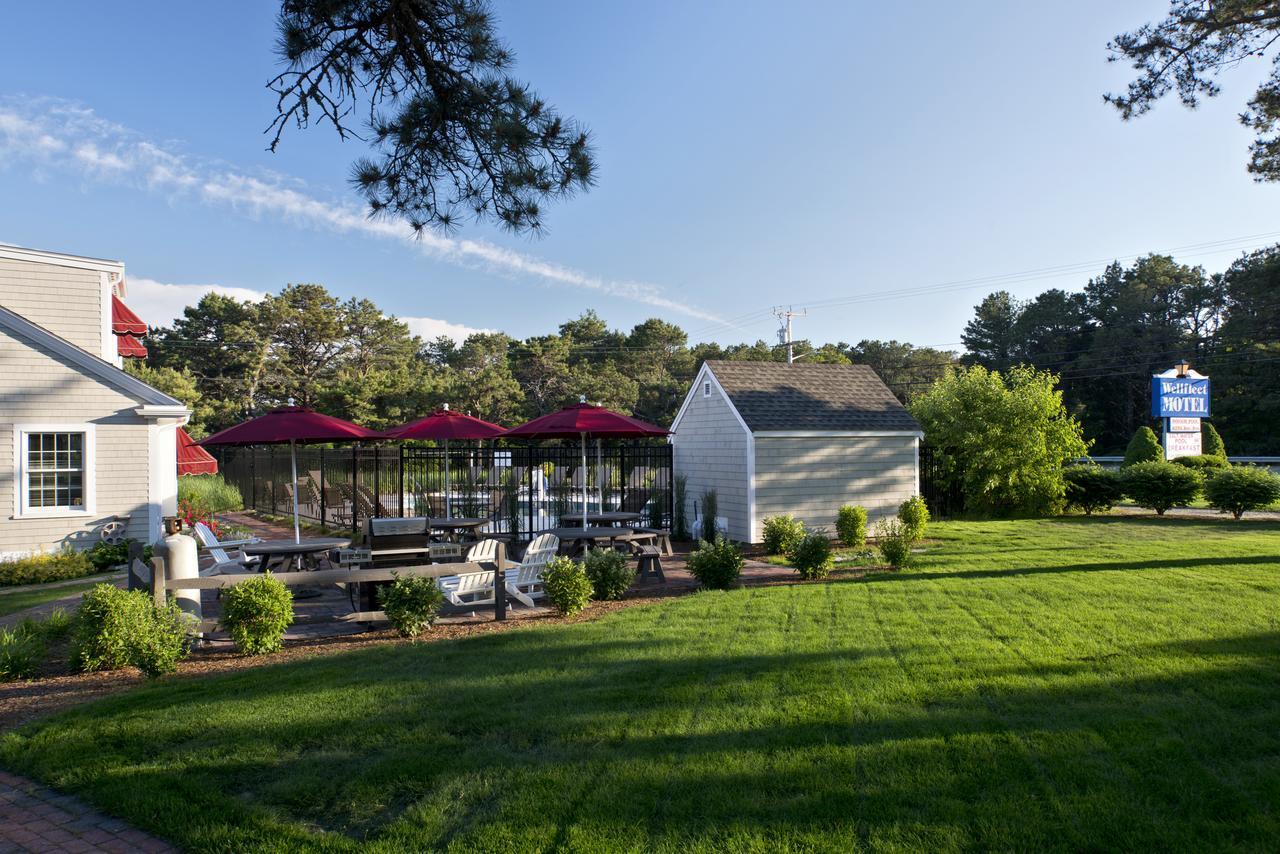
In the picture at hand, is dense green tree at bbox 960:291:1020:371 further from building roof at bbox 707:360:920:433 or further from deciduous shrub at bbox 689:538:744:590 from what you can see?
deciduous shrub at bbox 689:538:744:590

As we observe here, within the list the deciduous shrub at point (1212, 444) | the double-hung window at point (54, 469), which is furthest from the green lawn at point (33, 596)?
the deciduous shrub at point (1212, 444)

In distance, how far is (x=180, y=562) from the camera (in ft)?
23.5

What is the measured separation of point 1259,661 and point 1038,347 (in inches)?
2378

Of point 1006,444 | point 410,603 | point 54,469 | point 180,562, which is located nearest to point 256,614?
point 180,562

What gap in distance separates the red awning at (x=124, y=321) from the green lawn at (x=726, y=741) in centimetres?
1297

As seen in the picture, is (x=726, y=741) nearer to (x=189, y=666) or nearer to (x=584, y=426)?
(x=189, y=666)

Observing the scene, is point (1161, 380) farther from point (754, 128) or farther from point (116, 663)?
point (116, 663)

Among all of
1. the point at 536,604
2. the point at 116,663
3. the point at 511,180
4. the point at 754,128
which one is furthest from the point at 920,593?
the point at 754,128

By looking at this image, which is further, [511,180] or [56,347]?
[56,347]

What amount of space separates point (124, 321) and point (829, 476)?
50.6ft

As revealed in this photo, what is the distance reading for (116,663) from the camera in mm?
6461

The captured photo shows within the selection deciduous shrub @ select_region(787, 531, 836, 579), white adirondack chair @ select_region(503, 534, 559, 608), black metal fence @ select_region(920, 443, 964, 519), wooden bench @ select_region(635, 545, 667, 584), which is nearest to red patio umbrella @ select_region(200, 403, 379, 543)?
white adirondack chair @ select_region(503, 534, 559, 608)

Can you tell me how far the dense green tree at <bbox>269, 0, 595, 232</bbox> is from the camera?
19.3ft

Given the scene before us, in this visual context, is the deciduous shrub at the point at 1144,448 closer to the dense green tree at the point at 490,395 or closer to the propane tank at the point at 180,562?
the propane tank at the point at 180,562
